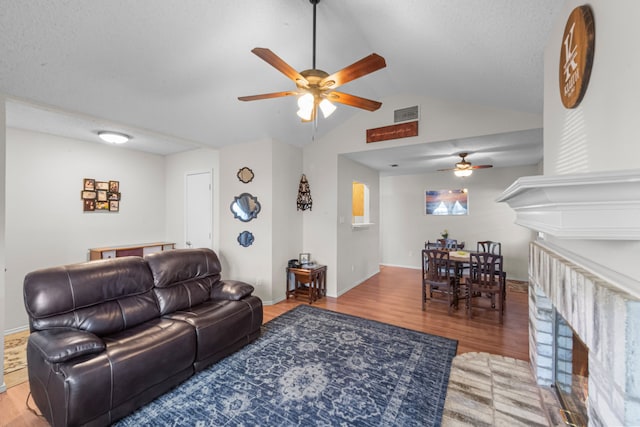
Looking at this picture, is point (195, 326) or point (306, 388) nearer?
point (306, 388)

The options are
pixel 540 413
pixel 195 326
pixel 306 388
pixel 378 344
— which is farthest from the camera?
pixel 378 344

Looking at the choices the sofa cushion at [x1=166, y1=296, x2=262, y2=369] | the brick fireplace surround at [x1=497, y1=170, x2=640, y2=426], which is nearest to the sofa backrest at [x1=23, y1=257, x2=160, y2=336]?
the sofa cushion at [x1=166, y1=296, x2=262, y2=369]

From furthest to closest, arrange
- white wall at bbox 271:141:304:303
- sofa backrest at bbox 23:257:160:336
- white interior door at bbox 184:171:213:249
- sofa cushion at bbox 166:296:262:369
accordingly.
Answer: white interior door at bbox 184:171:213:249 < white wall at bbox 271:141:304:303 < sofa cushion at bbox 166:296:262:369 < sofa backrest at bbox 23:257:160:336

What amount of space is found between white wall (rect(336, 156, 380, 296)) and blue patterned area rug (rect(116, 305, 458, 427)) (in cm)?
171

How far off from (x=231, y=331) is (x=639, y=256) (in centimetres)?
270

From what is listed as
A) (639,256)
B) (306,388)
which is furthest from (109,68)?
(639,256)

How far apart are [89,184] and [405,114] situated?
16.1 ft

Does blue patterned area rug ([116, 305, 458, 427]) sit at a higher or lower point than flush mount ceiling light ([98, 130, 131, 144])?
lower

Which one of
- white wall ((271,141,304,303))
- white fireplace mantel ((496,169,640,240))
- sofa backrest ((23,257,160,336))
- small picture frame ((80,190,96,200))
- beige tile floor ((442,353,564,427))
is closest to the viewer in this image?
white fireplace mantel ((496,169,640,240))

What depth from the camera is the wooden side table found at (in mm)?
4066

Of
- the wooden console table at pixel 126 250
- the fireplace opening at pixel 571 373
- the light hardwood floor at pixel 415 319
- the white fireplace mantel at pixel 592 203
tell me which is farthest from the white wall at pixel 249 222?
the white fireplace mantel at pixel 592 203

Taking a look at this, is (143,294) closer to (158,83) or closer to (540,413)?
(158,83)

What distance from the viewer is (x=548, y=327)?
80.4 inches

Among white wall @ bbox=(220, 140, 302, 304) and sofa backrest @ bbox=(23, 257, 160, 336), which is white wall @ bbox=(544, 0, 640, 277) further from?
white wall @ bbox=(220, 140, 302, 304)
